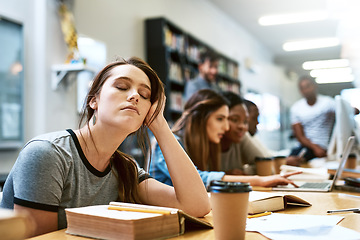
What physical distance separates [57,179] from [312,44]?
942cm

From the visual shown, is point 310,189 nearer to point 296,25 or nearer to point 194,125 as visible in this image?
point 194,125

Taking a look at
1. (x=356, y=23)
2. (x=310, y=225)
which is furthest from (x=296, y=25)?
(x=310, y=225)

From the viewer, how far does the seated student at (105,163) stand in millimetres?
989

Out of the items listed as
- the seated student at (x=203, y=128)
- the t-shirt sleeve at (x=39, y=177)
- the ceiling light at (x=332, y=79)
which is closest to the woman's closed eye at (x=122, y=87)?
the t-shirt sleeve at (x=39, y=177)

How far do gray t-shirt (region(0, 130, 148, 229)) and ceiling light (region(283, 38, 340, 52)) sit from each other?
9008mm

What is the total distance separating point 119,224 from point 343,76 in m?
12.7

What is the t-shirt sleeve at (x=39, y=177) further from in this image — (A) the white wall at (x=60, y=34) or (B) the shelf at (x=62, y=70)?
(B) the shelf at (x=62, y=70)

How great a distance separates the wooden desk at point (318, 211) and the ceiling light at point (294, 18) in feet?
21.7

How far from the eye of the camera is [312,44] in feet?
31.2

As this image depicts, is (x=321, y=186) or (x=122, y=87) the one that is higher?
(x=122, y=87)

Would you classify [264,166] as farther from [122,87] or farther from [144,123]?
[122,87]

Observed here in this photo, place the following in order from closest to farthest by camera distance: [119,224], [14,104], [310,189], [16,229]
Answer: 1. [16,229]
2. [119,224]
3. [310,189]
4. [14,104]

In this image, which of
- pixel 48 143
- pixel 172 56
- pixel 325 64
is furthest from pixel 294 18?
pixel 48 143

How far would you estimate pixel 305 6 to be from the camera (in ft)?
23.4
